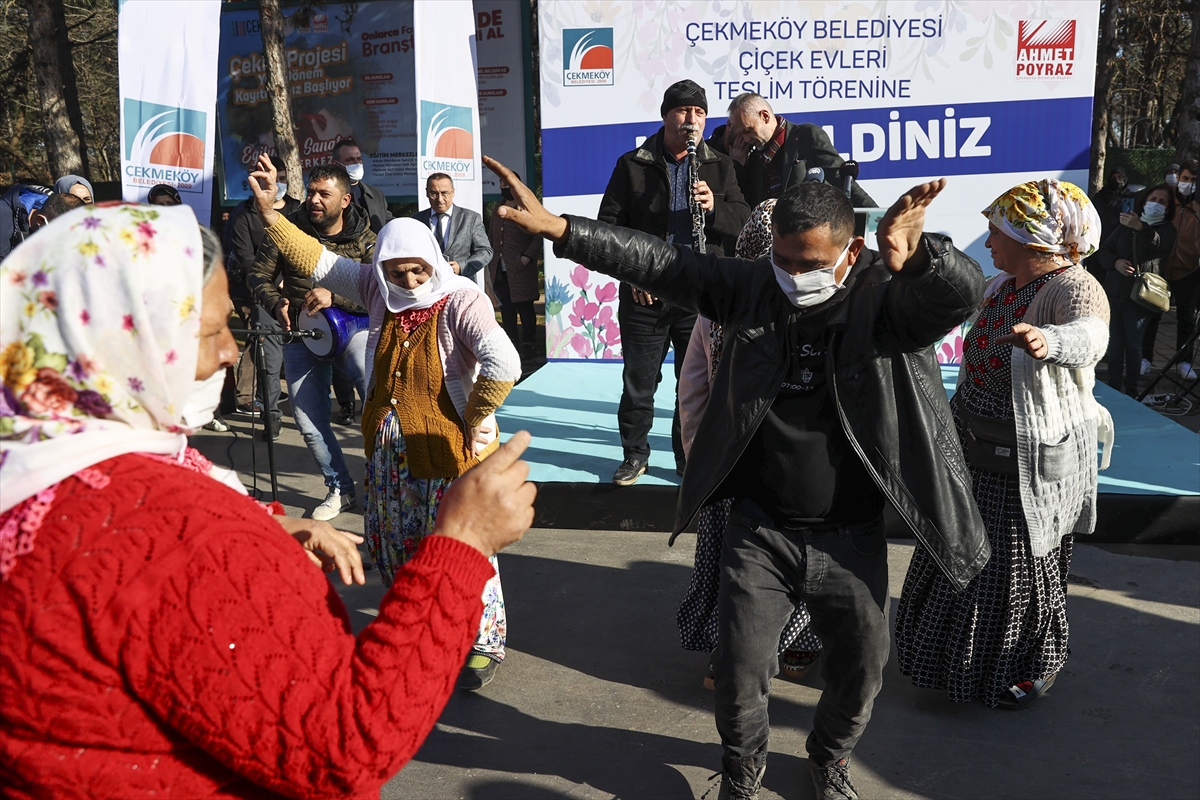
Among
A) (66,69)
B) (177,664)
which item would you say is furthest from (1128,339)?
(66,69)

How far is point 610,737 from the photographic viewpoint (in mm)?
3643

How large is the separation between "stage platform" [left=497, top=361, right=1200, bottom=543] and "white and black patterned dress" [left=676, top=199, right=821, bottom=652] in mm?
1872

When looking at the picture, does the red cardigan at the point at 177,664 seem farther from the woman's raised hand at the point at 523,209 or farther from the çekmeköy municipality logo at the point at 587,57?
the çekmeköy municipality logo at the point at 587,57

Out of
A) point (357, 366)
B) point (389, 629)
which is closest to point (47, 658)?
point (389, 629)

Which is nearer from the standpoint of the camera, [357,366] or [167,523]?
[167,523]

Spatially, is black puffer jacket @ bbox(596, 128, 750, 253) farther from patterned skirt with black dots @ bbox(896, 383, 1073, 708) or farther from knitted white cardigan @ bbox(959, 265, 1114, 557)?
knitted white cardigan @ bbox(959, 265, 1114, 557)

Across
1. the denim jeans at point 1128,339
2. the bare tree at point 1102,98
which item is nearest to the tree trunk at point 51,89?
the denim jeans at point 1128,339

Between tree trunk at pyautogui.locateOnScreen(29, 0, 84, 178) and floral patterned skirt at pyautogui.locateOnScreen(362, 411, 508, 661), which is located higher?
tree trunk at pyautogui.locateOnScreen(29, 0, 84, 178)

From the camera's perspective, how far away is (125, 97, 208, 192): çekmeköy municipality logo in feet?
26.8

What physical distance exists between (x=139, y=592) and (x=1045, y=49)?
359 inches

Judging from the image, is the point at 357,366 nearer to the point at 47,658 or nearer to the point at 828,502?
the point at 828,502

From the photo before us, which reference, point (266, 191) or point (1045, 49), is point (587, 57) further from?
point (266, 191)

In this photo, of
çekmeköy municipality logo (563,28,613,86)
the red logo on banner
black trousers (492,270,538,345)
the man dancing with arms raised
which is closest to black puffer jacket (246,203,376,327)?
the man dancing with arms raised

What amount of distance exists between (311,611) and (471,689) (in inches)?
108
